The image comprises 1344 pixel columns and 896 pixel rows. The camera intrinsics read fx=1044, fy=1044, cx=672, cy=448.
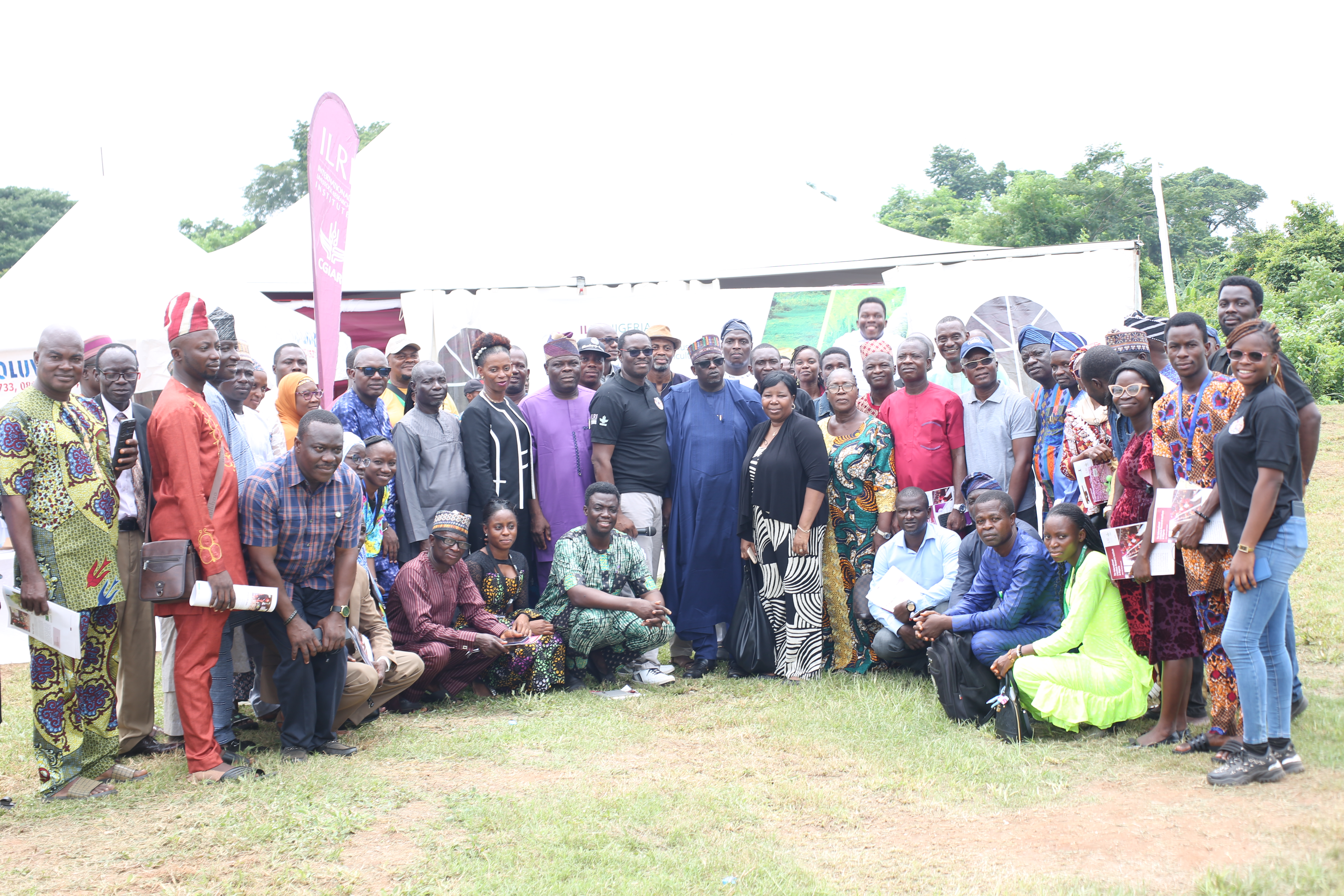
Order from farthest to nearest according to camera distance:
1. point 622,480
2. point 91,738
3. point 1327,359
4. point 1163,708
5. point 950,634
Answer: point 1327,359 → point 622,480 → point 950,634 → point 1163,708 → point 91,738

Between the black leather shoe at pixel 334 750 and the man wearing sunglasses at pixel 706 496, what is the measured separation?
240 centimetres

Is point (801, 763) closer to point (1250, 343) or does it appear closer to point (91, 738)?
point (1250, 343)

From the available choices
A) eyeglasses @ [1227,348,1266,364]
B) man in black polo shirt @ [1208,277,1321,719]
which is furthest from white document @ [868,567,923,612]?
eyeglasses @ [1227,348,1266,364]

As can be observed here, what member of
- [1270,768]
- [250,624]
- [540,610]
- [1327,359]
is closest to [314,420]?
[250,624]

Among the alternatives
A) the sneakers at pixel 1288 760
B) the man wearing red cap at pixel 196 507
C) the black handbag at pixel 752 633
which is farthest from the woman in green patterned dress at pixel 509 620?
the sneakers at pixel 1288 760

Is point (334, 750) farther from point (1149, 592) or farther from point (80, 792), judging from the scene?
point (1149, 592)

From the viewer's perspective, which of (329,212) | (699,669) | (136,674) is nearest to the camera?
(136,674)

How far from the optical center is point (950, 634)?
230 inches

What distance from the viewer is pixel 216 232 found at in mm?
44062

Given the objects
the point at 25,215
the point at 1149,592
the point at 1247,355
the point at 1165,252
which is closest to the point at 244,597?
the point at 1149,592

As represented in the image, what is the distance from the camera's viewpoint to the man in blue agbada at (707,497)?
7000mm

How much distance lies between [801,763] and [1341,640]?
3.95 meters

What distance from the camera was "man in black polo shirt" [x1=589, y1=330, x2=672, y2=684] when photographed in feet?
22.6

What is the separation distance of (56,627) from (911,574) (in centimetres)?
452
